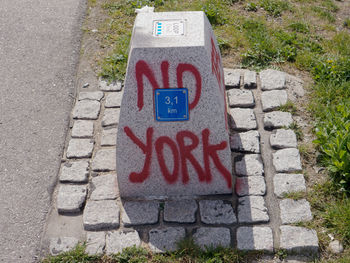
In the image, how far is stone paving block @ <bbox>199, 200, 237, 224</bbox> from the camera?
4.03 metres

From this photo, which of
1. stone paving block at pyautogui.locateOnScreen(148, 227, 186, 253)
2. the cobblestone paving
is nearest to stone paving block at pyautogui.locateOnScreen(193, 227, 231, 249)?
the cobblestone paving

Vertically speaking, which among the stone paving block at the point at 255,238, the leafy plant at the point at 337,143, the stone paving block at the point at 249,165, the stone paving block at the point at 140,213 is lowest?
the stone paving block at the point at 140,213

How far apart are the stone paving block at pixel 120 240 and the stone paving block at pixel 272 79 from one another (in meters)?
2.36

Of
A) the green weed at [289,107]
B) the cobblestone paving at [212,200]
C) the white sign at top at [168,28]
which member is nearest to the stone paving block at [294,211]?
the cobblestone paving at [212,200]

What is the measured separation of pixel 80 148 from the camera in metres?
4.76

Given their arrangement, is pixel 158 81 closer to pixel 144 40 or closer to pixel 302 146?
pixel 144 40

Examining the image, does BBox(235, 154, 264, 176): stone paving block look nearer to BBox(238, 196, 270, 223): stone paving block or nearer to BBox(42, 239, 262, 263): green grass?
BBox(238, 196, 270, 223): stone paving block

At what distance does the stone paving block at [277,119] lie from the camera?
4938mm

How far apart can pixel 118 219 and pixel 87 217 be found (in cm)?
26

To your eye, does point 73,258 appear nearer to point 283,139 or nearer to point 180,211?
point 180,211

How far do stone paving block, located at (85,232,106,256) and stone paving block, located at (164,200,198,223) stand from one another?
535mm

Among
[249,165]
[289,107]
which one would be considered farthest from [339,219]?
[289,107]

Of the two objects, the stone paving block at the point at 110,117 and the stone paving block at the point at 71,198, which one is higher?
the stone paving block at the point at 71,198

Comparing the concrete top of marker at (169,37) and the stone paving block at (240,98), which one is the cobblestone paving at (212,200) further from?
the concrete top of marker at (169,37)
